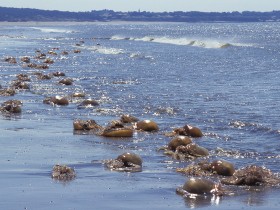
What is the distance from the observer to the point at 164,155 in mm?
14703

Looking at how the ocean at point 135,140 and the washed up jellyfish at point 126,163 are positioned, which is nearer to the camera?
the ocean at point 135,140

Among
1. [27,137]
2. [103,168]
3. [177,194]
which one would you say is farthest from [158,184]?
[27,137]

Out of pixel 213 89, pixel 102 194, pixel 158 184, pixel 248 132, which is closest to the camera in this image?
pixel 102 194

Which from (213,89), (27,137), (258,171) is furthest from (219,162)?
(213,89)

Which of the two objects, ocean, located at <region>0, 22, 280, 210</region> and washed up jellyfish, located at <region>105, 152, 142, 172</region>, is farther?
washed up jellyfish, located at <region>105, 152, 142, 172</region>

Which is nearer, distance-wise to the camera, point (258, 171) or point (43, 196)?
→ point (43, 196)

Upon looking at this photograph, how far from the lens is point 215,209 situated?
1006 cm

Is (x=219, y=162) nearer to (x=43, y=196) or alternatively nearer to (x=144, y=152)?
(x=144, y=152)

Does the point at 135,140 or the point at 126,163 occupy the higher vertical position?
the point at 126,163

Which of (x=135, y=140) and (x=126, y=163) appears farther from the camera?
(x=135, y=140)

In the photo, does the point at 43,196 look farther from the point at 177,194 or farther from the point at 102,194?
the point at 177,194

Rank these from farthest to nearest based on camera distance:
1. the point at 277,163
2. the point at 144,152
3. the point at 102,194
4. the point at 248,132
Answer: the point at 248,132, the point at 144,152, the point at 277,163, the point at 102,194

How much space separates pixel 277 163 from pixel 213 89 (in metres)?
15.3

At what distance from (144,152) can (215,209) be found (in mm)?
5108
